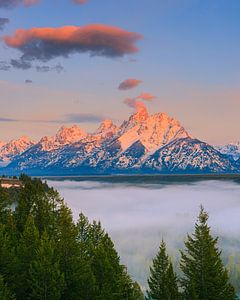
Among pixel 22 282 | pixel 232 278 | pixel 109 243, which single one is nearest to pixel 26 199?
pixel 109 243

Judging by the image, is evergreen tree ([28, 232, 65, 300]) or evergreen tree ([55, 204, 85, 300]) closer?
evergreen tree ([28, 232, 65, 300])

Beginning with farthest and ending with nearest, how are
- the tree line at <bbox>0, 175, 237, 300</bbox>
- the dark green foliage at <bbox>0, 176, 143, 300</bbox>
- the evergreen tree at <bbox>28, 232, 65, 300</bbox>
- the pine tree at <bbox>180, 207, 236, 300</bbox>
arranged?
the pine tree at <bbox>180, 207, 236, 300</bbox> < the tree line at <bbox>0, 175, 237, 300</bbox> < the dark green foliage at <bbox>0, 176, 143, 300</bbox> < the evergreen tree at <bbox>28, 232, 65, 300</bbox>

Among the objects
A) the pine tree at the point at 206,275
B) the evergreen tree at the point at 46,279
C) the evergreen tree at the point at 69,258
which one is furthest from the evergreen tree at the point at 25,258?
the pine tree at the point at 206,275

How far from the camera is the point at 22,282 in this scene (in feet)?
219

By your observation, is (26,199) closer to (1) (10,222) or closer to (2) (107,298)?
(1) (10,222)

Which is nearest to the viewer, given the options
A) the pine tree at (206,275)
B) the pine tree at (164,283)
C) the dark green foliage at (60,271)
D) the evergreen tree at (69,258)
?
the dark green foliage at (60,271)

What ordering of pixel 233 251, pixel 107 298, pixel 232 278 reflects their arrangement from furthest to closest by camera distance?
pixel 233 251 → pixel 232 278 → pixel 107 298

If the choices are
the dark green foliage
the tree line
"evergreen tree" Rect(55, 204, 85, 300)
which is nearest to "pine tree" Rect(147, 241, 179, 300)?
the tree line

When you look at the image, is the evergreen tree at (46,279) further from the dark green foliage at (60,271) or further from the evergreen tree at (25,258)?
the evergreen tree at (25,258)

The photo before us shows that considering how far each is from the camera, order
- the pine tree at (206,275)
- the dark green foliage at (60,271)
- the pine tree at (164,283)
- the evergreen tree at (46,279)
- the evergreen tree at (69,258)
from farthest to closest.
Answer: the evergreen tree at (69,258)
the pine tree at (206,275)
the pine tree at (164,283)
the dark green foliage at (60,271)
the evergreen tree at (46,279)

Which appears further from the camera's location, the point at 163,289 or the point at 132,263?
the point at 132,263

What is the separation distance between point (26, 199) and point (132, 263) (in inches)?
2545

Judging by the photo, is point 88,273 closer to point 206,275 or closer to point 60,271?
point 60,271

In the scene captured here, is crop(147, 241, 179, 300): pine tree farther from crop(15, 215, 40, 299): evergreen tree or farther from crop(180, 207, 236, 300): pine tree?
crop(15, 215, 40, 299): evergreen tree
